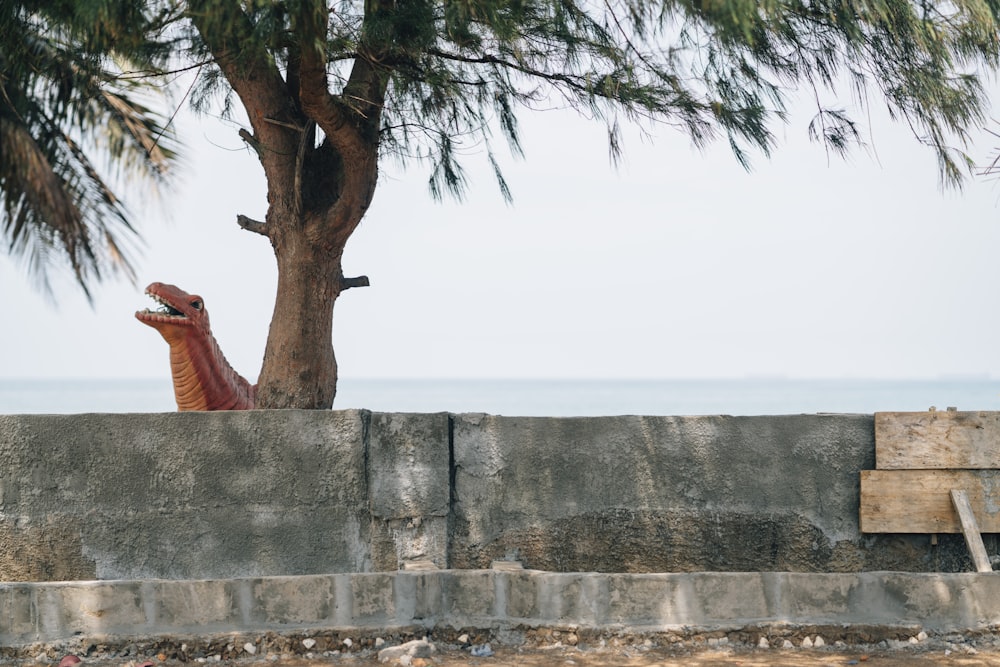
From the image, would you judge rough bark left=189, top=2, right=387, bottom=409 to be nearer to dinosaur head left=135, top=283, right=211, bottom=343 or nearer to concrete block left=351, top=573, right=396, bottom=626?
dinosaur head left=135, top=283, right=211, bottom=343

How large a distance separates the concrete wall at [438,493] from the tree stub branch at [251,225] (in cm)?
221

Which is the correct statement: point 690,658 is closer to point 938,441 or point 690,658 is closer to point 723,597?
→ point 723,597

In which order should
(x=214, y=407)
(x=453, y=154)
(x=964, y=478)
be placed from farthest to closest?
(x=214, y=407), (x=453, y=154), (x=964, y=478)

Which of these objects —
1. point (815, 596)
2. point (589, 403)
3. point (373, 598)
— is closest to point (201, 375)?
point (373, 598)

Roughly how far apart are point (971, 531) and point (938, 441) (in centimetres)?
48

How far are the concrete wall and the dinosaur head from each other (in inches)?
90.0

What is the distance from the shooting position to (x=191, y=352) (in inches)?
308

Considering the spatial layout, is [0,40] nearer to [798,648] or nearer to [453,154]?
[453,154]

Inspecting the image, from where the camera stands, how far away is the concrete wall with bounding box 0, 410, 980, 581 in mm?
5293

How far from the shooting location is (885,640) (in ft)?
15.8

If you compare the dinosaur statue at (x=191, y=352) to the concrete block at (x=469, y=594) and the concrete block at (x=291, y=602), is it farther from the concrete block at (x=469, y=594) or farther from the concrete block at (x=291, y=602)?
the concrete block at (x=469, y=594)

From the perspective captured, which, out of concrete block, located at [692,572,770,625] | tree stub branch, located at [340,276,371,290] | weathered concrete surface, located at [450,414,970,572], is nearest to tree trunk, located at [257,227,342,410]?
tree stub branch, located at [340,276,371,290]

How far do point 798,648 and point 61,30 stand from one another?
475cm

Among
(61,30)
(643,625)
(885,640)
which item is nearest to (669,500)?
(643,625)
